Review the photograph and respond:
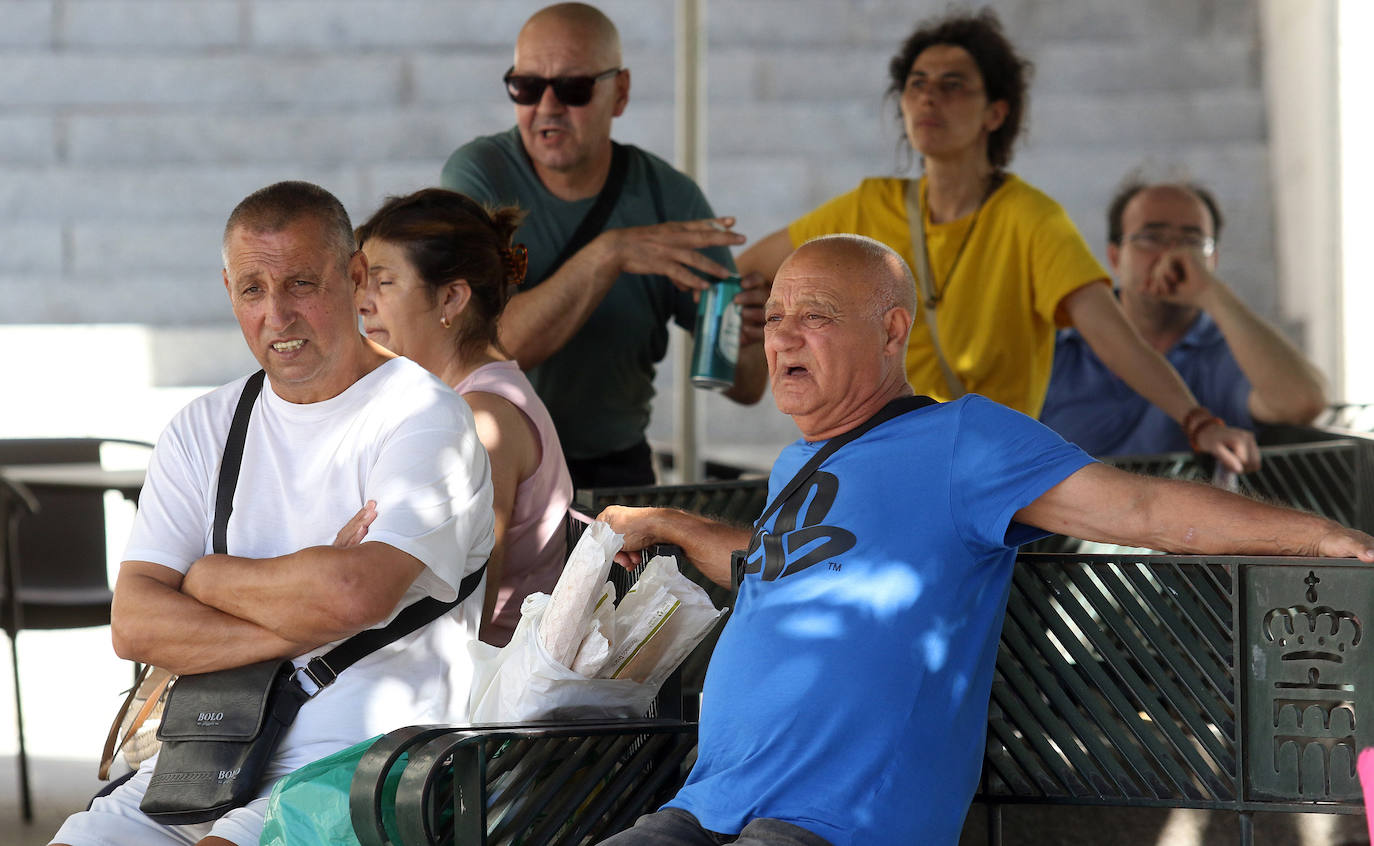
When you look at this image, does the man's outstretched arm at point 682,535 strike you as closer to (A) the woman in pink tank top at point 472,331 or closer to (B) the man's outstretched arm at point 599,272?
(A) the woman in pink tank top at point 472,331

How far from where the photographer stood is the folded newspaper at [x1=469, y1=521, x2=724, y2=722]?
7.38ft

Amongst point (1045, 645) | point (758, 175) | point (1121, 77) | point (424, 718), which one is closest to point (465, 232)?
point (424, 718)

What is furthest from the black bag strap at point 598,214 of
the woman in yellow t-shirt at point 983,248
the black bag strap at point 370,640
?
the black bag strap at point 370,640

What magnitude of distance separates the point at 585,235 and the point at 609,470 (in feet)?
1.90

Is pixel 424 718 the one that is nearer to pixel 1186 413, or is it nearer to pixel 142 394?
pixel 1186 413

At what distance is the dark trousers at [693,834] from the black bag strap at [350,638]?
47 centimetres

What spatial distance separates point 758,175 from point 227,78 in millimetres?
3023

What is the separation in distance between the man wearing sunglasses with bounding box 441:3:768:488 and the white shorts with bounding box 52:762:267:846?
146cm

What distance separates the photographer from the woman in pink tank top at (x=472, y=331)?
9.20 feet

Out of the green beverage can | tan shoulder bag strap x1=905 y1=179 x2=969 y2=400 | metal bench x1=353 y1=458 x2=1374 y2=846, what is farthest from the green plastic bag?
Answer: tan shoulder bag strap x1=905 y1=179 x2=969 y2=400

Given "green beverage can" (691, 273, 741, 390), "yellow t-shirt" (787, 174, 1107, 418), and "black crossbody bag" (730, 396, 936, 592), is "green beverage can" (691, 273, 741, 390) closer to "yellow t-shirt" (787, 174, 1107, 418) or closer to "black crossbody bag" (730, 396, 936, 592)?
"yellow t-shirt" (787, 174, 1107, 418)

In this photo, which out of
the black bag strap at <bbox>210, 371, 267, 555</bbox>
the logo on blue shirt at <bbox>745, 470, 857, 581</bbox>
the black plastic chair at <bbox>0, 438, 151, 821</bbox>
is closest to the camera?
the logo on blue shirt at <bbox>745, 470, 857, 581</bbox>

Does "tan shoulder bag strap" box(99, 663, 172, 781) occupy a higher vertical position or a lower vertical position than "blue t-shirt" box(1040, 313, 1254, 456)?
lower

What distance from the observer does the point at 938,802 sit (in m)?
2.10
